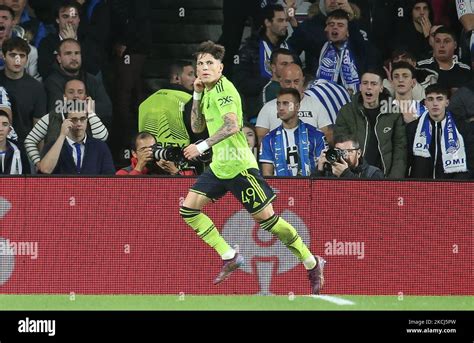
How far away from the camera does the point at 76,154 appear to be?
51.9ft

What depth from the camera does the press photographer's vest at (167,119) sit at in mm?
16000

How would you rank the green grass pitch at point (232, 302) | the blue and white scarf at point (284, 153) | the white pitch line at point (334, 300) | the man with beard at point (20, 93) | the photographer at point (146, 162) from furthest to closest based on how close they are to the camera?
the man with beard at point (20, 93) → the blue and white scarf at point (284, 153) → the photographer at point (146, 162) → the white pitch line at point (334, 300) → the green grass pitch at point (232, 302)

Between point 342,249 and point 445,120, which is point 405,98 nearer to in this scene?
point 445,120

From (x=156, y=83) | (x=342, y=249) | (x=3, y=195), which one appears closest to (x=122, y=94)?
(x=156, y=83)

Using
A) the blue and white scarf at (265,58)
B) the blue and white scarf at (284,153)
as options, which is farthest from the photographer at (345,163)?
the blue and white scarf at (265,58)

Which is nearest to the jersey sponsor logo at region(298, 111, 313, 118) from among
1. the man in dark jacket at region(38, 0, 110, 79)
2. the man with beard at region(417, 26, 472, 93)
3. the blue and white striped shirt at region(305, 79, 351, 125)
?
the blue and white striped shirt at region(305, 79, 351, 125)

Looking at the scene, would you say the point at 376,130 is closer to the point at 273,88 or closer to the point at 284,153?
the point at 284,153

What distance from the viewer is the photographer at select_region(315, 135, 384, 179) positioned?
15.5 metres

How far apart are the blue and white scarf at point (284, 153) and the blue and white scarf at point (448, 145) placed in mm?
1192

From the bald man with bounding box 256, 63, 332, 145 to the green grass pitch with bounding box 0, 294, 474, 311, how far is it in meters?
1.89

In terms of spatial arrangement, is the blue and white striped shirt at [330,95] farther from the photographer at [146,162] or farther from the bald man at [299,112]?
the photographer at [146,162]

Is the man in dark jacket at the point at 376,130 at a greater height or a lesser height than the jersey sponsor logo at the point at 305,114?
lesser

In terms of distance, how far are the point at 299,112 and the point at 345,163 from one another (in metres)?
0.91

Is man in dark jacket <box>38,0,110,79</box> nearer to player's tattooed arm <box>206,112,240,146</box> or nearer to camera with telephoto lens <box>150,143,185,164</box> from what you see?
camera with telephoto lens <box>150,143,185,164</box>
